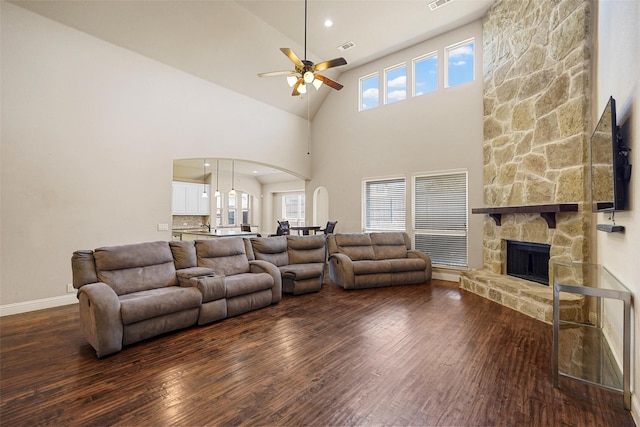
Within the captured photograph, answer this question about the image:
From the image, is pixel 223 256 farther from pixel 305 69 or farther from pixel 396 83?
pixel 396 83

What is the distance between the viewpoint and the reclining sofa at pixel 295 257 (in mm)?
4645

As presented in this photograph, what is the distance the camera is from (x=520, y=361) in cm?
257

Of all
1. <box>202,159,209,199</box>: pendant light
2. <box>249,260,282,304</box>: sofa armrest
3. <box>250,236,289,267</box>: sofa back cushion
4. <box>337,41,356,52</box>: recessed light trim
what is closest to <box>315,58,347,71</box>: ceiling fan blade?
<box>337,41,356,52</box>: recessed light trim

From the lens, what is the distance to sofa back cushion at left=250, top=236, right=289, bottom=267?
470cm

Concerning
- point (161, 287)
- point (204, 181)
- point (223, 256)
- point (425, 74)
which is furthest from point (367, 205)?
point (204, 181)

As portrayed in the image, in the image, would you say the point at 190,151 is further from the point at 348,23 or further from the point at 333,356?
the point at 333,356

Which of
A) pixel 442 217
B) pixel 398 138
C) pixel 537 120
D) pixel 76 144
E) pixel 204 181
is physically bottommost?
pixel 442 217

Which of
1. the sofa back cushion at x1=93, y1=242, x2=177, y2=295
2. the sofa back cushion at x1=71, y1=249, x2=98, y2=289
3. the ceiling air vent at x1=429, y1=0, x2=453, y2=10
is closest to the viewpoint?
the sofa back cushion at x1=71, y1=249, x2=98, y2=289

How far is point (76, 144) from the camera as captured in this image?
430 centimetres

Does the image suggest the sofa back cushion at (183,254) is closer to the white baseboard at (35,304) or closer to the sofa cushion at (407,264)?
the white baseboard at (35,304)

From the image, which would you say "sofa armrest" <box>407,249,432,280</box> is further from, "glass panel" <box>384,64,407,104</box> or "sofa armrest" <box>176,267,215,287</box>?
"sofa armrest" <box>176,267,215,287</box>

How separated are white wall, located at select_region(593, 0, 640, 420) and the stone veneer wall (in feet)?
2.19

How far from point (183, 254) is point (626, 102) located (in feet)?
15.3

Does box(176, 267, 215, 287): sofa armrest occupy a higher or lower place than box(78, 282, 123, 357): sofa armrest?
higher
